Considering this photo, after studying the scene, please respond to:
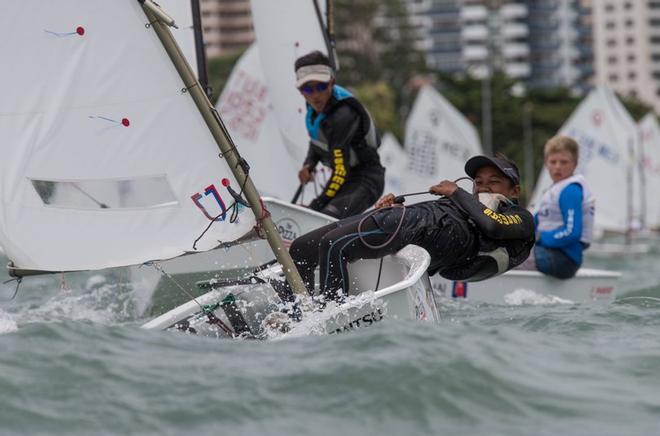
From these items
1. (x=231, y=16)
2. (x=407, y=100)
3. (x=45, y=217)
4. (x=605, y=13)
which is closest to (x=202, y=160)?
(x=45, y=217)

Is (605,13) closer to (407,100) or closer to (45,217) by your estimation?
(407,100)

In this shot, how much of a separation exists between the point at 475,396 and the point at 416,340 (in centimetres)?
63

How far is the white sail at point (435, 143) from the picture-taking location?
19641mm

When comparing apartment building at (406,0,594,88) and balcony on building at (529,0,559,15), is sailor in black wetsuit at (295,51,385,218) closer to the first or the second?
apartment building at (406,0,594,88)

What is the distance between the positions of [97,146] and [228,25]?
247ft

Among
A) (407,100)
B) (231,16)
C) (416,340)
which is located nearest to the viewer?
(416,340)

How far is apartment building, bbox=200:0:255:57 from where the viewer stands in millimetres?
79750

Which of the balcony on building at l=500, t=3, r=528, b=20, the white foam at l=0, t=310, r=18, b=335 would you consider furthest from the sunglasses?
the balcony on building at l=500, t=3, r=528, b=20

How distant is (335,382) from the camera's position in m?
4.30

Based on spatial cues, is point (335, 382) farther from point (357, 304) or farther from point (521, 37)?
point (521, 37)

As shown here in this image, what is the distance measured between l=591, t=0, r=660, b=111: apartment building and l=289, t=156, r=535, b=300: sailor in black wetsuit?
82.9 m

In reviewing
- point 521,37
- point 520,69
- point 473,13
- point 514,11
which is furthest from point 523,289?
point 473,13

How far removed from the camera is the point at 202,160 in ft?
18.7

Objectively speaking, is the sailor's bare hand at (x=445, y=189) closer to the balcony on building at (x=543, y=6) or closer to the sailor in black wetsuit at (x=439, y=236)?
the sailor in black wetsuit at (x=439, y=236)
